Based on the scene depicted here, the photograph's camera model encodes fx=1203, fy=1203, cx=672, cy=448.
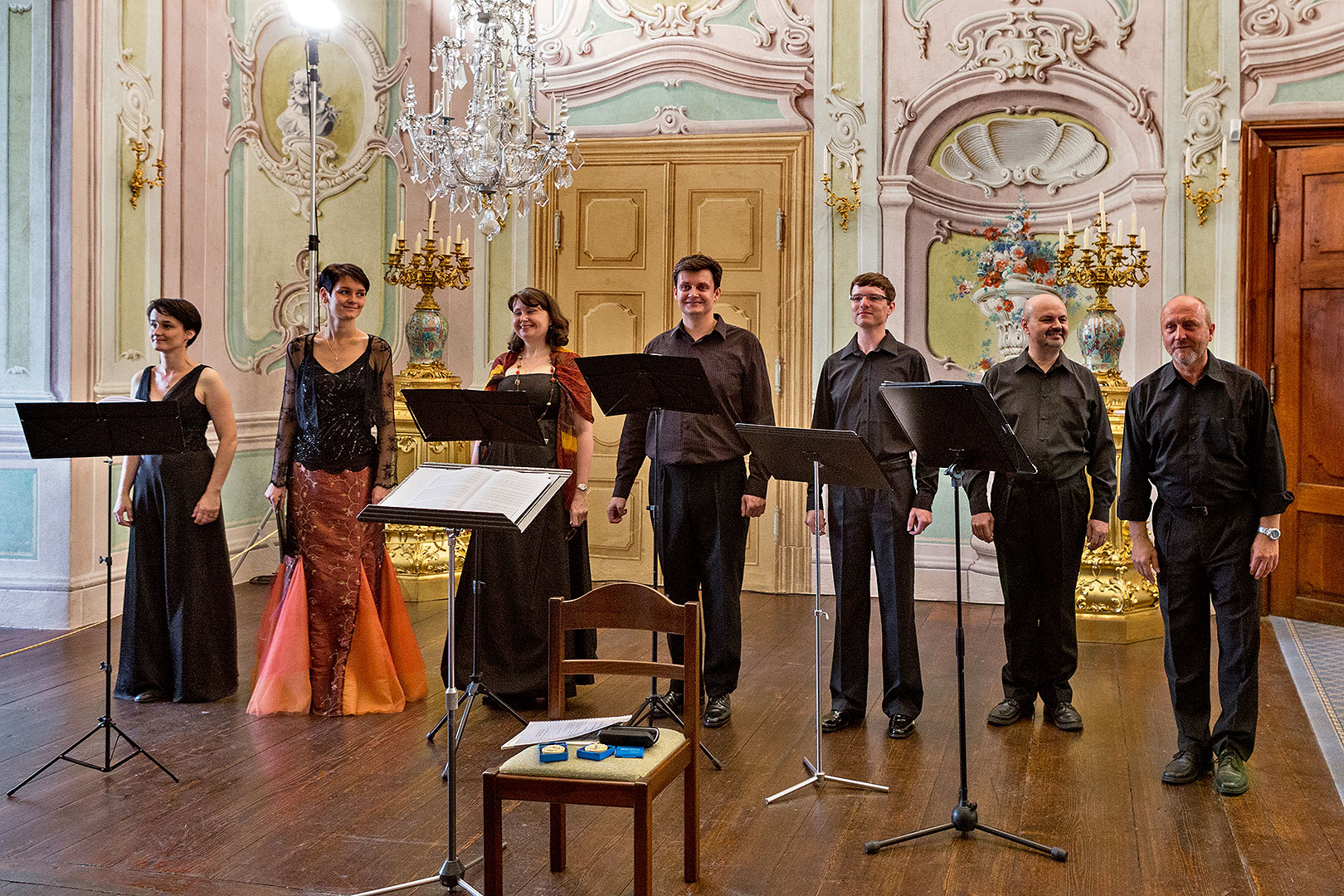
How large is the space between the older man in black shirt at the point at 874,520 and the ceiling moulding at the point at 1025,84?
3.03 metres

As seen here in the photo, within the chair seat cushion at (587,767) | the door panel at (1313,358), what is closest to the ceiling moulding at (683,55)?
the door panel at (1313,358)

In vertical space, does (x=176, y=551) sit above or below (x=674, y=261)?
below

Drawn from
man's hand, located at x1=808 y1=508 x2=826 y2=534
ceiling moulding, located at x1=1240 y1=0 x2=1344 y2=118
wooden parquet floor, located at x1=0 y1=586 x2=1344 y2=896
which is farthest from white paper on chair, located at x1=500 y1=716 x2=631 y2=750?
ceiling moulding, located at x1=1240 y1=0 x2=1344 y2=118

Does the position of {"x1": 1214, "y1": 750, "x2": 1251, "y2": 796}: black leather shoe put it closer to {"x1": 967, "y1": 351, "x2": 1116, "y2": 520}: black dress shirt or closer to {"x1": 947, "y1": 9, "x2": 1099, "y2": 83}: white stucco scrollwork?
{"x1": 967, "y1": 351, "x2": 1116, "y2": 520}: black dress shirt

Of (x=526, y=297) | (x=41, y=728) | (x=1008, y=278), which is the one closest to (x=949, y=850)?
(x=526, y=297)

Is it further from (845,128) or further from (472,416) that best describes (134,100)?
(845,128)

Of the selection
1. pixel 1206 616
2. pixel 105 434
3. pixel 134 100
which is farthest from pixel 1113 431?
pixel 134 100

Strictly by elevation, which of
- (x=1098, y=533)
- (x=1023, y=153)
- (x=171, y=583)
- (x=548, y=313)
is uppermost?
(x=1023, y=153)

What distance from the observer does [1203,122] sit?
6.50 meters

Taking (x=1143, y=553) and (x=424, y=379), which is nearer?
(x=1143, y=553)

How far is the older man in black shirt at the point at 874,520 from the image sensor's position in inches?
162

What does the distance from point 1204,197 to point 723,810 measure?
469 cm

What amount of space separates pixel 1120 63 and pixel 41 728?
612 centimetres

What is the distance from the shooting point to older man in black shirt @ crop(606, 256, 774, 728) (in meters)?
4.29
